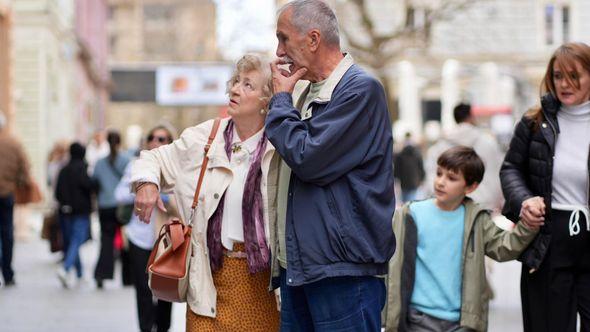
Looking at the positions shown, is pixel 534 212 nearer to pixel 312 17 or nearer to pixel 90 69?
pixel 312 17

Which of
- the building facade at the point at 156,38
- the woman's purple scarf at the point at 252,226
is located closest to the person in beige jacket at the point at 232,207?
the woman's purple scarf at the point at 252,226

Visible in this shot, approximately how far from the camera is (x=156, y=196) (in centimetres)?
536

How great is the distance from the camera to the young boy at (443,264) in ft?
20.9

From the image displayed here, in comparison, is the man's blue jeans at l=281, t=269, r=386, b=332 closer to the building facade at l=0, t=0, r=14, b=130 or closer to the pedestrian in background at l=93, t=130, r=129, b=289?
the pedestrian in background at l=93, t=130, r=129, b=289

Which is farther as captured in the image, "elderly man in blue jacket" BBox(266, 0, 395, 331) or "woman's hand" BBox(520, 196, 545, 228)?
"woman's hand" BBox(520, 196, 545, 228)

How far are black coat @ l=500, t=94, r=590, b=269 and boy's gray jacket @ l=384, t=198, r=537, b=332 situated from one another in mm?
204

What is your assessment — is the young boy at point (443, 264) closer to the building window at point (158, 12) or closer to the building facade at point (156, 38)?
the building facade at point (156, 38)

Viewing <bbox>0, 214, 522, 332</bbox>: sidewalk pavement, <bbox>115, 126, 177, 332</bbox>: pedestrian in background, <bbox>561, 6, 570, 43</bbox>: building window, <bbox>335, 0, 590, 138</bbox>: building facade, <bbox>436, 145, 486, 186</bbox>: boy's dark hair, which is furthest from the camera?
<bbox>561, 6, 570, 43</bbox>: building window

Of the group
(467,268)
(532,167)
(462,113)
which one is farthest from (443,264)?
(462,113)

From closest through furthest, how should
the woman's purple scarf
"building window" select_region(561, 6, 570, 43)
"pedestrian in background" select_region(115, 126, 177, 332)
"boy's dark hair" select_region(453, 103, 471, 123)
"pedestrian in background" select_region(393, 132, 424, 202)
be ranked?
the woman's purple scarf < "pedestrian in background" select_region(115, 126, 177, 332) < "boy's dark hair" select_region(453, 103, 471, 123) < "pedestrian in background" select_region(393, 132, 424, 202) < "building window" select_region(561, 6, 570, 43)

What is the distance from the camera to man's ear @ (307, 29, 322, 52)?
4.91m

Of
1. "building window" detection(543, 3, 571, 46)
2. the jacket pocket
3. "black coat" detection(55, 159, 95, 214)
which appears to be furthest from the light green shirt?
"building window" detection(543, 3, 571, 46)

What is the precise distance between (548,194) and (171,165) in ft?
5.81

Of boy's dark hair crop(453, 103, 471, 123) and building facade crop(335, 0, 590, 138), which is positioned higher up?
building facade crop(335, 0, 590, 138)
